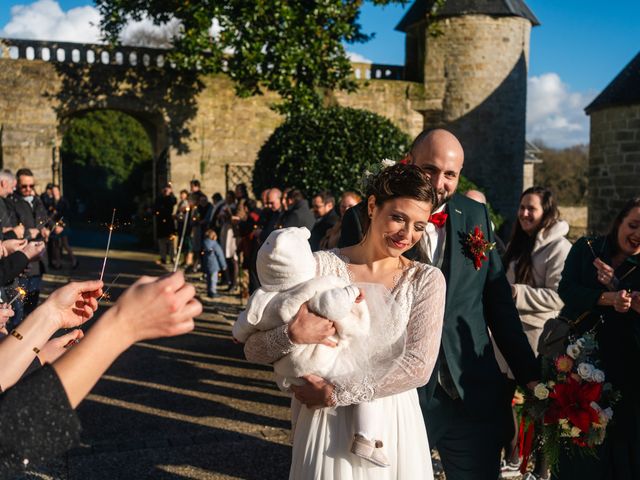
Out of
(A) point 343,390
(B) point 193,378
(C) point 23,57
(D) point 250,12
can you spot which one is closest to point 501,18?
(D) point 250,12

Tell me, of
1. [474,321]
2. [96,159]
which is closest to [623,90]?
[474,321]

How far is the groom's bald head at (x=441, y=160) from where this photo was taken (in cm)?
310

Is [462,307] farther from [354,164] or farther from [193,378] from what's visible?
[354,164]

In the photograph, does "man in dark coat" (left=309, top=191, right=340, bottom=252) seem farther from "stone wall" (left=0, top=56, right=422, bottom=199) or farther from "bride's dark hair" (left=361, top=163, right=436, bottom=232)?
"stone wall" (left=0, top=56, right=422, bottom=199)

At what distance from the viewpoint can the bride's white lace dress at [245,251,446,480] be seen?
2.41m

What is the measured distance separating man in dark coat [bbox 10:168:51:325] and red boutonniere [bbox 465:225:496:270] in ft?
14.3

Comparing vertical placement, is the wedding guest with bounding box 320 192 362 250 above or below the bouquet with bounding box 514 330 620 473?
above

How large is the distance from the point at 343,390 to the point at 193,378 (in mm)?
4965

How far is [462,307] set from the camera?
3.12 metres

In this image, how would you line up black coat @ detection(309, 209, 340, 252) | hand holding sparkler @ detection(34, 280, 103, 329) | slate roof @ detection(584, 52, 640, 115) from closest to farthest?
hand holding sparkler @ detection(34, 280, 103, 329), black coat @ detection(309, 209, 340, 252), slate roof @ detection(584, 52, 640, 115)

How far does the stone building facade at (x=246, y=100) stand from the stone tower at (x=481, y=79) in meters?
0.03

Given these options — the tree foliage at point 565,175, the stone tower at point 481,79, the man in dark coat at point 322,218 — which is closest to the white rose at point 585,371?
the man in dark coat at point 322,218

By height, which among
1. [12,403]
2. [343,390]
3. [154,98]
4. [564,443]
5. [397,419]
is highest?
[154,98]

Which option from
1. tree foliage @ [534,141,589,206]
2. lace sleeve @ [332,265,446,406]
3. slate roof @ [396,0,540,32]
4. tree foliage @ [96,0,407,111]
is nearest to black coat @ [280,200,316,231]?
lace sleeve @ [332,265,446,406]
